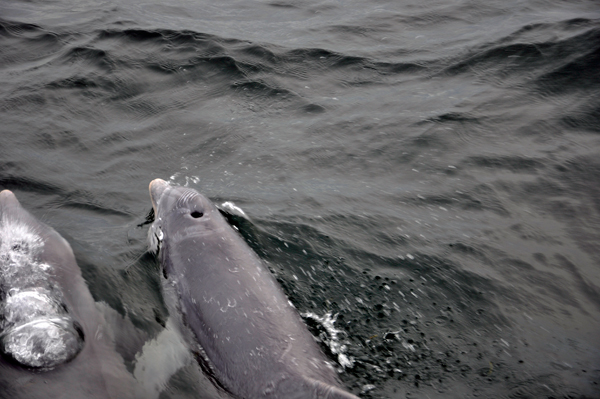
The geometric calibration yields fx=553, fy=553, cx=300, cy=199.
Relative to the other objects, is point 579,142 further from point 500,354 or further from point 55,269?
point 55,269

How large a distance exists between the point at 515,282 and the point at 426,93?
16.2 feet

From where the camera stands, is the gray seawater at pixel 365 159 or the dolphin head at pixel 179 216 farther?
the dolphin head at pixel 179 216

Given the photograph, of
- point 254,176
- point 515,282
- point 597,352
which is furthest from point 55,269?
point 597,352

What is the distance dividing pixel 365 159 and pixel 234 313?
13.8ft

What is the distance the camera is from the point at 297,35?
1259cm

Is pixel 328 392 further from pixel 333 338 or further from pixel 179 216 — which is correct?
pixel 179 216

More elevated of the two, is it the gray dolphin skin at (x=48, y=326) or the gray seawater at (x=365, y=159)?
the gray dolphin skin at (x=48, y=326)

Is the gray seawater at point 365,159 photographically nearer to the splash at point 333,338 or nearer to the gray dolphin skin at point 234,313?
the splash at point 333,338

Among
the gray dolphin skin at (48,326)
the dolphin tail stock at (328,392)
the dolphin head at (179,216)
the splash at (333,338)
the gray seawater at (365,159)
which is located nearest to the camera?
the dolphin tail stock at (328,392)

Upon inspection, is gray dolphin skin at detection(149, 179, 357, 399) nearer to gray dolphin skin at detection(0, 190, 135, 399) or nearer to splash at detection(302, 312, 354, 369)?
splash at detection(302, 312, 354, 369)

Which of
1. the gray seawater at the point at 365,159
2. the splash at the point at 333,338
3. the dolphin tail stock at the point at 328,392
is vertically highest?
the dolphin tail stock at the point at 328,392

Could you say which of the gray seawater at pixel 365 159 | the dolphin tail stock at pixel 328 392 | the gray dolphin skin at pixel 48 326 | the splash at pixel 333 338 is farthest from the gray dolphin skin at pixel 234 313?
the gray dolphin skin at pixel 48 326

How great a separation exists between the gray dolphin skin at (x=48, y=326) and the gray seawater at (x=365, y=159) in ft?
1.21

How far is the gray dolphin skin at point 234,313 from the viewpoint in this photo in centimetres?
449
